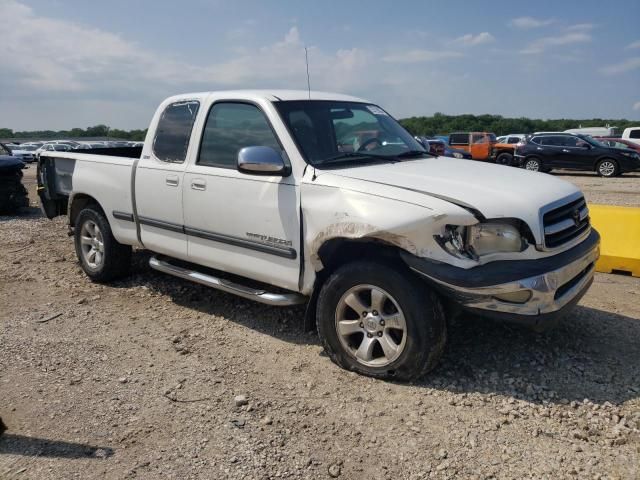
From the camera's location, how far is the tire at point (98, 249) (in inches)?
222

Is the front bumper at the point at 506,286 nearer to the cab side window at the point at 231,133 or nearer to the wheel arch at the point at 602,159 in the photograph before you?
the cab side window at the point at 231,133

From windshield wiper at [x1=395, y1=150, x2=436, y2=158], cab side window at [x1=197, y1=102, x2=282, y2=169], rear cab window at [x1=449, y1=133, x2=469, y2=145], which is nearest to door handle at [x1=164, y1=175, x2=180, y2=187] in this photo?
cab side window at [x1=197, y1=102, x2=282, y2=169]

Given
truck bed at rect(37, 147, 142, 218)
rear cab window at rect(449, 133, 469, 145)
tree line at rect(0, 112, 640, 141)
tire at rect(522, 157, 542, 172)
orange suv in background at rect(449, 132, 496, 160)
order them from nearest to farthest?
1. truck bed at rect(37, 147, 142, 218)
2. tire at rect(522, 157, 542, 172)
3. orange suv in background at rect(449, 132, 496, 160)
4. rear cab window at rect(449, 133, 469, 145)
5. tree line at rect(0, 112, 640, 141)

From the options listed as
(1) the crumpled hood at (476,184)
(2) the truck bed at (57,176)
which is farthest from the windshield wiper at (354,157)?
(2) the truck bed at (57,176)

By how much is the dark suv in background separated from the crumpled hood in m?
17.9

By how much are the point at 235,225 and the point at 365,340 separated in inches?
54.3

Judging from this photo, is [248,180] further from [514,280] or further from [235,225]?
[514,280]

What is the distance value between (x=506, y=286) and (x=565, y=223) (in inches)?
30.8

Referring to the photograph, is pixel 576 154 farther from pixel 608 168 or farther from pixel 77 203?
pixel 77 203

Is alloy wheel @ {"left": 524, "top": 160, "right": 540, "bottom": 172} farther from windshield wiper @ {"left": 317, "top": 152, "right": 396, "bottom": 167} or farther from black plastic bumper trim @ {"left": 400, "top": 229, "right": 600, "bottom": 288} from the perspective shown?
black plastic bumper trim @ {"left": 400, "top": 229, "right": 600, "bottom": 288}

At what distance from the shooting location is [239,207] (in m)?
4.17

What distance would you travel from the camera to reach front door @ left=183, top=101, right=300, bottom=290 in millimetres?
3928

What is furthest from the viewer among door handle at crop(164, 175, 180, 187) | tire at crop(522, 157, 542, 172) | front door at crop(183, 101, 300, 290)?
tire at crop(522, 157, 542, 172)

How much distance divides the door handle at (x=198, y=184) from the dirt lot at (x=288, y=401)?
3.95ft
